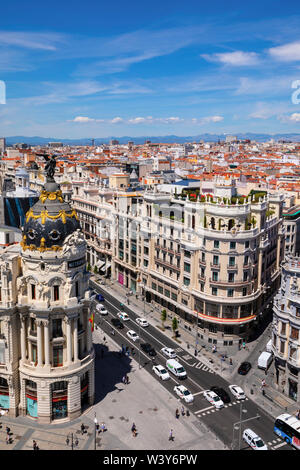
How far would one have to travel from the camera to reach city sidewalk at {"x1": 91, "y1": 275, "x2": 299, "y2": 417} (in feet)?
233

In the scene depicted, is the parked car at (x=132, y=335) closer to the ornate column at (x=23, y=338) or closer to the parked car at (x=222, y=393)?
the parked car at (x=222, y=393)

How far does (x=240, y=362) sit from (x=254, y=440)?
2519 centimetres

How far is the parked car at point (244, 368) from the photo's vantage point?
3125 inches

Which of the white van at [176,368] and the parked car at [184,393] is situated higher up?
the white van at [176,368]

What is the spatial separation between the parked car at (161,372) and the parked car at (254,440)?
19083 mm

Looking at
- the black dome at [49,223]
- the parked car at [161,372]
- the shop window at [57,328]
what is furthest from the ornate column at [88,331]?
the parked car at [161,372]

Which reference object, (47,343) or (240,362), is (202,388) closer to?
(240,362)

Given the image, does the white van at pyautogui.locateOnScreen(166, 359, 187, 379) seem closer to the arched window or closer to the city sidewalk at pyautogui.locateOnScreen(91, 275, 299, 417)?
the city sidewalk at pyautogui.locateOnScreen(91, 275, 299, 417)

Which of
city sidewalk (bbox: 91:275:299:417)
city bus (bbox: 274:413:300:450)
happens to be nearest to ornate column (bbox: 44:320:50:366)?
city sidewalk (bbox: 91:275:299:417)

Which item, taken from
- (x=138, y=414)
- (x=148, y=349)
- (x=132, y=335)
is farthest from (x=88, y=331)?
(x=132, y=335)

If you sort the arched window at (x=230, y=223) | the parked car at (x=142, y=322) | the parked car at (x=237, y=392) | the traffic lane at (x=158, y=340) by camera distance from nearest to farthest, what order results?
1. the parked car at (x=237, y=392)
2. the traffic lane at (x=158, y=340)
3. the arched window at (x=230, y=223)
4. the parked car at (x=142, y=322)

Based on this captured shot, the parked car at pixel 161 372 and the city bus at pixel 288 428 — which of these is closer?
the city bus at pixel 288 428

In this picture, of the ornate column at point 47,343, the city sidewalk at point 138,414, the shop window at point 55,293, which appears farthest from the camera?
the shop window at point 55,293
